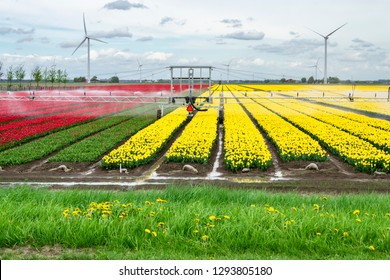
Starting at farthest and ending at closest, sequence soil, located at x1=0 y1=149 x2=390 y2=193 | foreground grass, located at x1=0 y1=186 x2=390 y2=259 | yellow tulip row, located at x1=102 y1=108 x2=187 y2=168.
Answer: yellow tulip row, located at x1=102 y1=108 x2=187 y2=168, soil, located at x1=0 y1=149 x2=390 y2=193, foreground grass, located at x1=0 y1=186 x2=390 y2=259

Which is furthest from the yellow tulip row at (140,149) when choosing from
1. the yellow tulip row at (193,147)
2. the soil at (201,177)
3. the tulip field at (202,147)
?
the yellow tulip row at (193,147)

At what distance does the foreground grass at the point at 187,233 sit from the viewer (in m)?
6.49

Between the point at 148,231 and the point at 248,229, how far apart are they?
134cm

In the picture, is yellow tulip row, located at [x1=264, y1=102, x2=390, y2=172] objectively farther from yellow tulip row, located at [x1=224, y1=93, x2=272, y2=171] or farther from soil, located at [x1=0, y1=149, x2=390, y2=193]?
yellow tulip row, located at [x1=224, y1=93, x2=272, y2=171]

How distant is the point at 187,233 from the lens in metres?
6.96

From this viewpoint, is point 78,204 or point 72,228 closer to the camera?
point 72,228

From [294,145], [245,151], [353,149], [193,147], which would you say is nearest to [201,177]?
[245,151]

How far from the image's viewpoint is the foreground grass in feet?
21.3

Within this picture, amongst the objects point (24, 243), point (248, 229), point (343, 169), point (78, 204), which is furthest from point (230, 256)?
point (343, 169)

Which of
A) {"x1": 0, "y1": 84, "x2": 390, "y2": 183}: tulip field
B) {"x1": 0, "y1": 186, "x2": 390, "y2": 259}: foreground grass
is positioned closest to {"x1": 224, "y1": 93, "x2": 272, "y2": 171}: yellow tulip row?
{"x1": 0, "y1": 84, "x2": 390, "y2": 183}: tulip field

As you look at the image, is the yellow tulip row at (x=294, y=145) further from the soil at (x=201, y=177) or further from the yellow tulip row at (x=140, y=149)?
the yellow tulip row at (x=140, y=149)

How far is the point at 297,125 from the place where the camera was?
29.4m

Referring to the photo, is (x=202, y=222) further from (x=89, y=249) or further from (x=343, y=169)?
(x=343, y=169)

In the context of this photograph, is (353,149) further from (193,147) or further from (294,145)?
(193,147)
